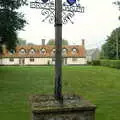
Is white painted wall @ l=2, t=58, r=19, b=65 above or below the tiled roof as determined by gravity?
below

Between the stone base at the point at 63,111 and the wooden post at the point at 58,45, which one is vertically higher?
the wooden post at the point at 58,45

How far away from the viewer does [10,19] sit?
29766 mm

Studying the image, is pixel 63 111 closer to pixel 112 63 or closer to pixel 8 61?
pixel 112 63

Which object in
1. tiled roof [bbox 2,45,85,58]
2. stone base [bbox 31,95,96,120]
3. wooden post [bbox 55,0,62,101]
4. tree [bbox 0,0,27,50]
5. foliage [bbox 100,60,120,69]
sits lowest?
foliage [bbox 100,60,120,69]

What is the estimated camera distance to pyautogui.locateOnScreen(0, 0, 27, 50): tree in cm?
2844

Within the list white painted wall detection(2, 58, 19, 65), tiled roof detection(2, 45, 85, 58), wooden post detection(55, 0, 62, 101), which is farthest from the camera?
tiled roof detection(2, 45, 85, 58)

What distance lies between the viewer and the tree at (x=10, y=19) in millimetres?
28438

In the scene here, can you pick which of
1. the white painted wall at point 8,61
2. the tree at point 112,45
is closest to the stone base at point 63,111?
the tree at point 112,45

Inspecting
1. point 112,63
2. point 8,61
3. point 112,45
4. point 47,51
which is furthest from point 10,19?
point 47,51

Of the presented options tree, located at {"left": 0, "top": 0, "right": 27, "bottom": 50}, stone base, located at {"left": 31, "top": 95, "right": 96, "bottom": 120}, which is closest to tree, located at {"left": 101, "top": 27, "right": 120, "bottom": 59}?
tree, located at {"left": 0, "top": 0, "right": 27, "bottom": 50}

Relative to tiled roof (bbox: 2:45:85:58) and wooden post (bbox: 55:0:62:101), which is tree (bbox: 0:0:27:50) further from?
tiled roof (bbox: 2:45:85:58)

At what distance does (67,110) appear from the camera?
4695mm

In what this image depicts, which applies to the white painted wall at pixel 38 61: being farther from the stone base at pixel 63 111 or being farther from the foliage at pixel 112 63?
the stone base at pixel 63 111

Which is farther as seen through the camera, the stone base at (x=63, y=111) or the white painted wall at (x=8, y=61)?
the white painted wall at (x=8, y=61)
